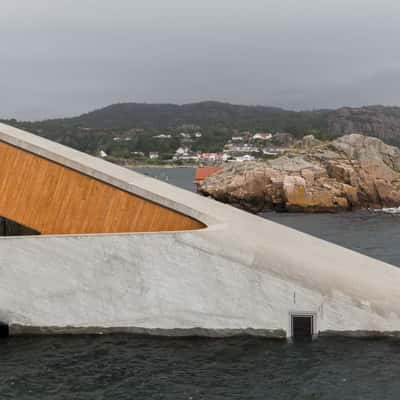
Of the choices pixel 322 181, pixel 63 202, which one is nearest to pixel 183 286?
pixel 63 202

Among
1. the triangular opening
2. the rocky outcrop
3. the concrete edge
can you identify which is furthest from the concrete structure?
the rocky outcrop

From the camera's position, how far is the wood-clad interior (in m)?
18.6

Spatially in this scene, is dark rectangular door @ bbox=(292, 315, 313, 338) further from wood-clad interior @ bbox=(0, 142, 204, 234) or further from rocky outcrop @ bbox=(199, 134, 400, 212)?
rocky outcrop @ bbox=(199, 134, 400, 212)

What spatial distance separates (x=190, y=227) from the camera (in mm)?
18766

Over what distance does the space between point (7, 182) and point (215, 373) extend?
10.1 m

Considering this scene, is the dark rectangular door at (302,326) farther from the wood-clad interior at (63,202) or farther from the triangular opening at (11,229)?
the triangular opening at (11,229)

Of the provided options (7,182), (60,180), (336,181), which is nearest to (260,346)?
(60,180)

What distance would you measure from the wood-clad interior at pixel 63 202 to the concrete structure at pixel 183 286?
1109 millimetres

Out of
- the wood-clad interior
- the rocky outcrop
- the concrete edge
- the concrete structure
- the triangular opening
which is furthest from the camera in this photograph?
the rocky outcrop

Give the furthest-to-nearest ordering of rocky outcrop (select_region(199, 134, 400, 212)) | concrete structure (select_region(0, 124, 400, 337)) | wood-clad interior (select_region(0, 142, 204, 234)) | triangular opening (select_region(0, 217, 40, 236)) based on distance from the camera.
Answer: rocky outcrop (select_region(199, 134, 400, 212)) → triangular opening (select_region(0, 217, 40, 236)) → wood-clad interior (select_region(0, 142, 204, 234)) → concrete structure (select_region(0, 124, 400, 337))

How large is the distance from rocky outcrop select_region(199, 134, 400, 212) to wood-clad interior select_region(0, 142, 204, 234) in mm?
50876

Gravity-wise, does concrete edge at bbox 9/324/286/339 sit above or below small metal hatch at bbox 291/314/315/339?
below

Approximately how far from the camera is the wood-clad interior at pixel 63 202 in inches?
731

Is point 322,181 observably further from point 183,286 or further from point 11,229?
point 183,286
